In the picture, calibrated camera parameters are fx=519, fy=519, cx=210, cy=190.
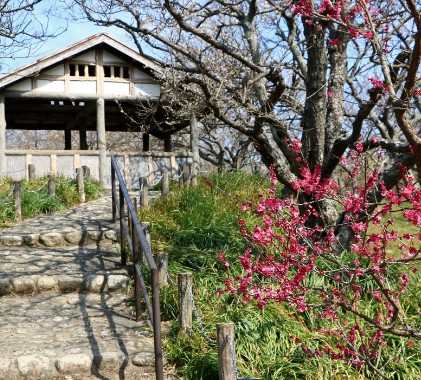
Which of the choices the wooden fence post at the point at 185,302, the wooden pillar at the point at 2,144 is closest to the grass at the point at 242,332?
the wooden fence post at the point at 185,302

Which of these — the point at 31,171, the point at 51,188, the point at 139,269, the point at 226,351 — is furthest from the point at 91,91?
the point at 226,351

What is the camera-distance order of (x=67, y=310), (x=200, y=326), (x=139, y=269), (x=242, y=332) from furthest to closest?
(x=67, y=310) → (x=139, y=269) → (x=242, y=332) → (x=200, y=326)

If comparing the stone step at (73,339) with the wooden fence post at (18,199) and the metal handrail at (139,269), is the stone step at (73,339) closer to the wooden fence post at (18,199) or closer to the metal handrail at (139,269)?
the metal handrail at (139,269)

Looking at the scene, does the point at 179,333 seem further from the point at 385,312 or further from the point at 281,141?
the point at 281,141

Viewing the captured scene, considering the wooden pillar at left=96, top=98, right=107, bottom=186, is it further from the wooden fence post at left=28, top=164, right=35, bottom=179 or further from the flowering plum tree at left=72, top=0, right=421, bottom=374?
the flowering plum tree at left=72, top=0, right=421, bottom=374

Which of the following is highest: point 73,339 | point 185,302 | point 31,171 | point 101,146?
point 101,146

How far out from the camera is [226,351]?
131 inches

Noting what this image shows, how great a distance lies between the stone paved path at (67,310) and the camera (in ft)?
13.9

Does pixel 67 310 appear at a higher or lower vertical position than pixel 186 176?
lower

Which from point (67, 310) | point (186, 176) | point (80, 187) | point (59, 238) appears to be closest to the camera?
point (67, 310)

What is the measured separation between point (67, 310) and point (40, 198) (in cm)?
563

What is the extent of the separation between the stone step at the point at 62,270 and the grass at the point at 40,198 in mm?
2074

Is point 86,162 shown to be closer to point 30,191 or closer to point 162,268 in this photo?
point 30,191

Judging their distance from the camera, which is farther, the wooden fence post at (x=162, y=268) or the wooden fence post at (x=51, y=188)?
the wooden fence post at (x=51, y=188)
